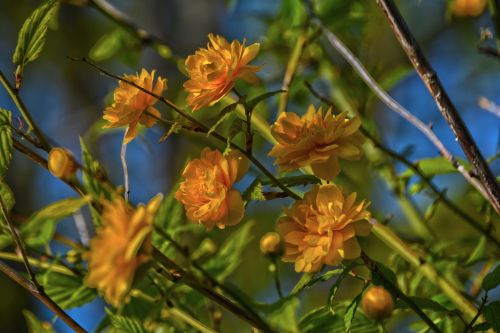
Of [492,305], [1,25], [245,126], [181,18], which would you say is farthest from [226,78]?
[1,25]

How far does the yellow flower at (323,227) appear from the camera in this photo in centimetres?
51

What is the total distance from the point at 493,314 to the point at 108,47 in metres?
0.66

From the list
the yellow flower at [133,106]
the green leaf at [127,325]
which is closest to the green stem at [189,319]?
the green leaf at [127,325]

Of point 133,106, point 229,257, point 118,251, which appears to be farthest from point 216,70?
point 229,257

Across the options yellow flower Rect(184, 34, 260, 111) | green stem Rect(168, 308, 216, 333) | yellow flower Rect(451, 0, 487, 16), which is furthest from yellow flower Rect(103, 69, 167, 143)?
yellow flower Rect(451, 0, 487, 16)

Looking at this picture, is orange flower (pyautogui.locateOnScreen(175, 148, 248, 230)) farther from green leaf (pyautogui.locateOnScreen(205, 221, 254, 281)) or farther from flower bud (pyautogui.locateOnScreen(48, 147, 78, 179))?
green leaf (pyautogui.locateOnScreen(205, 221, 254, 281))

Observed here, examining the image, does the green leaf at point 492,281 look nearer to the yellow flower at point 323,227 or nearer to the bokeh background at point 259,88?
the yellow flower at point 323,227

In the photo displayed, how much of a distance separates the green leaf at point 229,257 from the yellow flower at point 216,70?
25cm

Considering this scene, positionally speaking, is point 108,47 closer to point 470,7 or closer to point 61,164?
point 470,7

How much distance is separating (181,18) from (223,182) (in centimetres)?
277

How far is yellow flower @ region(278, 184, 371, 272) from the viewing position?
1.67 feet

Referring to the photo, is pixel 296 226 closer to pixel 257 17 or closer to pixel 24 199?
pixel 257 17

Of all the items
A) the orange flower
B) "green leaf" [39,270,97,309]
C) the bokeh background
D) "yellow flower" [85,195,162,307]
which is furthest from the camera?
the bokeh background

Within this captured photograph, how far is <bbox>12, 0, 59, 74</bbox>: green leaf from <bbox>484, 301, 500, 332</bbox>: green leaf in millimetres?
381
